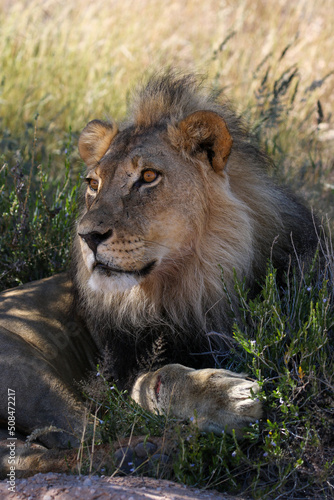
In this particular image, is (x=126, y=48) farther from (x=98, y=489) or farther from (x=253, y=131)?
(x=98, y=489)

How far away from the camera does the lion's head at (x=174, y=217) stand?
9.38 feet

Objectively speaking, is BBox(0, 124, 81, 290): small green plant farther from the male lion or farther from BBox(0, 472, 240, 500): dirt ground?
BBox(0, 472, 240, 500): dirt ground

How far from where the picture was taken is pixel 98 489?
2143 millimetres

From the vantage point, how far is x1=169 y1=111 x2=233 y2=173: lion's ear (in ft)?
9.77

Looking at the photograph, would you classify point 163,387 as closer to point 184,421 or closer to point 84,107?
point 184,421

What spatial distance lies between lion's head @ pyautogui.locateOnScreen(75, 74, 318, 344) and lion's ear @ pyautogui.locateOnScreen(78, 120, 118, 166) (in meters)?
0.06

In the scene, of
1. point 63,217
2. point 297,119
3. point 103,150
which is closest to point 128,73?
point 297,119

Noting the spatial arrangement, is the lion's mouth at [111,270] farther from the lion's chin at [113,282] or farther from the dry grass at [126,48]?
the dry grass at [126,48]

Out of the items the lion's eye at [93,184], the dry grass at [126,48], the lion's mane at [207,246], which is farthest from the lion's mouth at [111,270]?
the dry grass at [126,48]

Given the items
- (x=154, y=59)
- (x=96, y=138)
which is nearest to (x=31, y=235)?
(x=96, y=138)

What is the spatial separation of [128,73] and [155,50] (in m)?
0.81

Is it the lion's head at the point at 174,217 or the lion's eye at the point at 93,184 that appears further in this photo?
the lion's eye at the point at 93,184

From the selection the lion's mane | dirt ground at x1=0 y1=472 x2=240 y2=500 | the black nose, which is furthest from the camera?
the lion's mane

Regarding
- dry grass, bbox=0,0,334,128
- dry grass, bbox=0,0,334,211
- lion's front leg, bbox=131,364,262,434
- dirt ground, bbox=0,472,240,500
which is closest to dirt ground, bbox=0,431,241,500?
dirt ground, bbox=0,472,240,500
